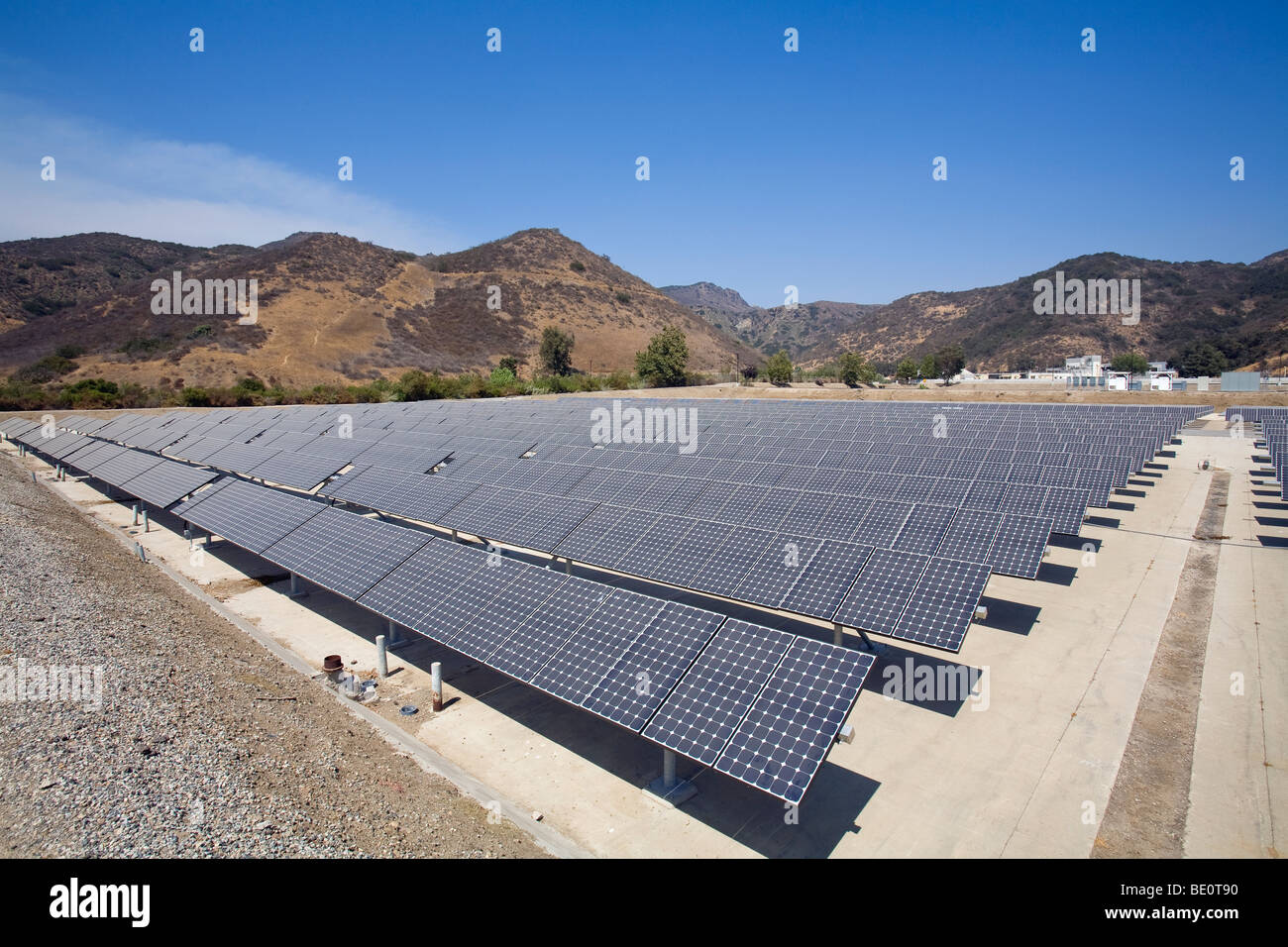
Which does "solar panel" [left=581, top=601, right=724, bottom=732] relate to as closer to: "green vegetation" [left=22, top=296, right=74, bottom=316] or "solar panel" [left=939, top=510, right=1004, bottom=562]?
"solar panel" [left=939, top=510, right=1004, bottom=562]

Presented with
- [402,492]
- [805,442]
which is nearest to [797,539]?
[805,442]

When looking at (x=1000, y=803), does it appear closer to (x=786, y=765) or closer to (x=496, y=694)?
(x=786, y=765)

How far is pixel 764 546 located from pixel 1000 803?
5921 mm

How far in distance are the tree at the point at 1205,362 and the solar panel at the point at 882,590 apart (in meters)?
112

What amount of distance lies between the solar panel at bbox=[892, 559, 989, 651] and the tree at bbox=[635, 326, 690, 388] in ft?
239

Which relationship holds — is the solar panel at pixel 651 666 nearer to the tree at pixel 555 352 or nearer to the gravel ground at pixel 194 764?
the gravel ground at pixel 194 764

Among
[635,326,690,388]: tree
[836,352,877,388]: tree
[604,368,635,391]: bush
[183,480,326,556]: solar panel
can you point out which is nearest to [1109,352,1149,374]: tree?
[836,352,877,388]: tree

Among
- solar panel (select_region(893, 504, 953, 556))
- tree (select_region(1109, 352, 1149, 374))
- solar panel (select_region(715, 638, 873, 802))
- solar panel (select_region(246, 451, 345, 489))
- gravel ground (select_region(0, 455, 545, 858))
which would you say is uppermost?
tree (select_region(1109, 352, 1149, 374))

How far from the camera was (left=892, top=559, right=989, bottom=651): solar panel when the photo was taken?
10.3 m

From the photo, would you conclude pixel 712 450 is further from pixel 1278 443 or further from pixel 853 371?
pixel 853 371

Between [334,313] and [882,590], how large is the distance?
10511 centimetres

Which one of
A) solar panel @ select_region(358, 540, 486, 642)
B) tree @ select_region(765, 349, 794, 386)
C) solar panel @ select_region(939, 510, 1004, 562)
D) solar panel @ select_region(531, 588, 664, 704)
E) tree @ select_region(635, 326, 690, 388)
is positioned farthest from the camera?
tree @ select_region(765, 349, 794, 386)

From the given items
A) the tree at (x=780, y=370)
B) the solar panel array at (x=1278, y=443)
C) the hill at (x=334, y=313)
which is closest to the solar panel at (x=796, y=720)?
the solar panel array at (x=1278, y=443)

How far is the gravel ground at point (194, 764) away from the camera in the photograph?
7.00 metres
